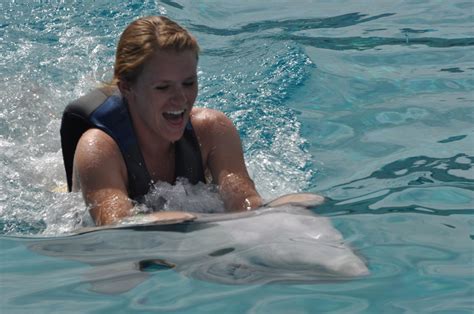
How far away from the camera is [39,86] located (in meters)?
6.70

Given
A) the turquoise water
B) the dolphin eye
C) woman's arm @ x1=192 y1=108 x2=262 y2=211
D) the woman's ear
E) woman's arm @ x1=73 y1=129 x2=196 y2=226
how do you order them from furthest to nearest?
woman's arm @ x1=192 y1=108 x2=262 y2=211
the woman's ear
woman's arm @ x1=73 y1=129 x2=196 y2=226
the dolphin eye
the turquoise water

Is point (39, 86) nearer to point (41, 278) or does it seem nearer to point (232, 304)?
point (41, 278)

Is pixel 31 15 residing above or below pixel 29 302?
above

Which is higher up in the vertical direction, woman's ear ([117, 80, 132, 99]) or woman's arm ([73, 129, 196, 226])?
woman's ear ([117, 80, 132, 99])

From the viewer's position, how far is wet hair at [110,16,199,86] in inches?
166

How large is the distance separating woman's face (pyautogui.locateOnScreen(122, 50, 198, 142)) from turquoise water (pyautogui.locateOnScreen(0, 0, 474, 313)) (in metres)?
0.57

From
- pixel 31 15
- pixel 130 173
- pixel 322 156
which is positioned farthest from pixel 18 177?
pixel 31 15

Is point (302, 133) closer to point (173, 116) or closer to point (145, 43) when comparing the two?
point (173, 116)

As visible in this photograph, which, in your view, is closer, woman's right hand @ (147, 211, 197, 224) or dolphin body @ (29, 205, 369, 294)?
dolphin body @ (29, 205, 369, 294)

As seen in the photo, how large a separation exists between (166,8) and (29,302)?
18.4ft

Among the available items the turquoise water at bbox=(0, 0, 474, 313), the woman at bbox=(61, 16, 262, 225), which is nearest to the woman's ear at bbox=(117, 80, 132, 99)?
the woman at bbox=(61, 16, 262, 225)

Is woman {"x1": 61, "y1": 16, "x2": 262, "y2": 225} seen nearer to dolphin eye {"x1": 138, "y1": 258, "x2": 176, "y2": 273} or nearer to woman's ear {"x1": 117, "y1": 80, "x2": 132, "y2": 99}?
woman's ear {"x1": 117, "y1": 80, "x2": 132, "y2": 99}

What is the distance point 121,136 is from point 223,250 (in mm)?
951

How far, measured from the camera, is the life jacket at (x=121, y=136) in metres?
4.46
